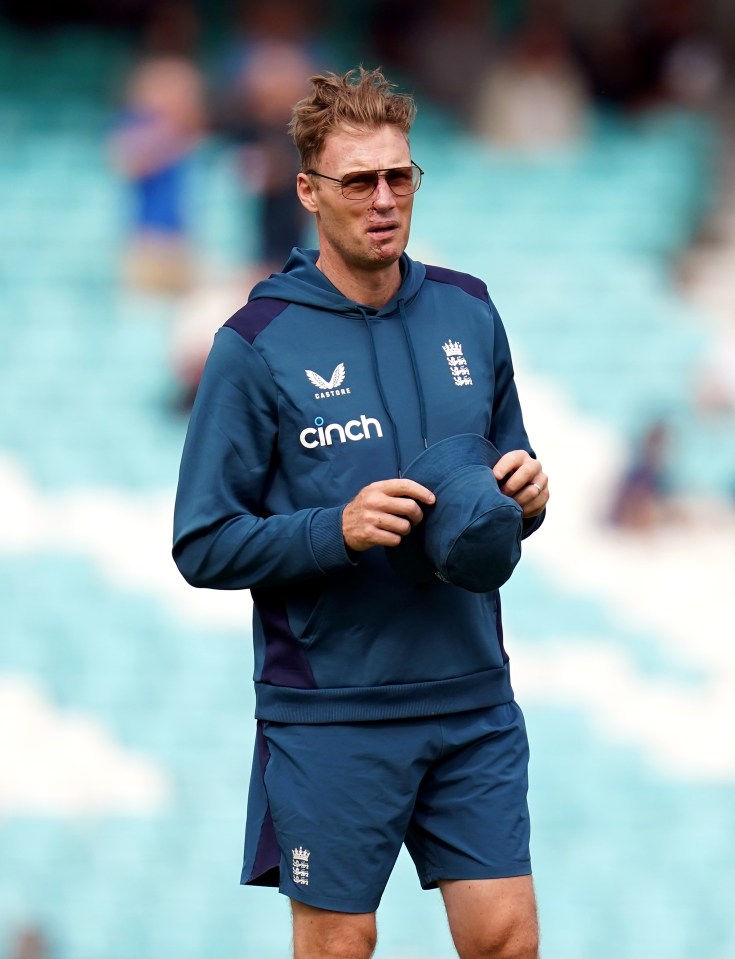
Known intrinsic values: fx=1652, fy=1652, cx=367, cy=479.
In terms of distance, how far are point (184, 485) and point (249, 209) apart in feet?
17.1

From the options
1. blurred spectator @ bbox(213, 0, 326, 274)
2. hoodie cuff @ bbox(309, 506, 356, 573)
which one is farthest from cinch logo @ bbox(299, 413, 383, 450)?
blurred spectator @ bbox(213, 0, 326, 274)

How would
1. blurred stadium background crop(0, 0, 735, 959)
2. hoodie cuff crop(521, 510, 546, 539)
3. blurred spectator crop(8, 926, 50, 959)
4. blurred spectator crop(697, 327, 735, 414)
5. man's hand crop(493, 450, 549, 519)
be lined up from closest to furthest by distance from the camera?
1. man's hand crop(493, 450, 549, 519)
2. hoodie cuff crop(521, 510, 546, 539)
3. blurred spectator crop(8, 926, 50, 959)
4. blurred stadium background crop(0, 0, 735, 959)
5. blurred spectator crop(697, 327, 735, 414)

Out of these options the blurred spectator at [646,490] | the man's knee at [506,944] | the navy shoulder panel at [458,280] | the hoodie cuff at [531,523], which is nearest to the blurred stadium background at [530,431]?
the blurred spectator at [646,490]

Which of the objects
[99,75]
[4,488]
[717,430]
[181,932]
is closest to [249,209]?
[99,75]

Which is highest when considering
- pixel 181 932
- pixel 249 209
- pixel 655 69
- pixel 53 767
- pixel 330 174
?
pixel 655 69

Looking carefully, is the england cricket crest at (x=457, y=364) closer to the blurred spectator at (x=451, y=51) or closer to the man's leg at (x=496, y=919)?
the man's leg at (x=496, y=919)

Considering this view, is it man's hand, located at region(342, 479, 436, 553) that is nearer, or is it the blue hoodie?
man's hand, located at region(342, 479, 436, 553)

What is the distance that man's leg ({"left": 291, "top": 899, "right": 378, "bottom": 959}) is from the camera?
262 centimetres

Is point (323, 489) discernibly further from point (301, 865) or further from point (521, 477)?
point (301, 865)

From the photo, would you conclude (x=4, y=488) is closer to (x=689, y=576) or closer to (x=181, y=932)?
(x=181, y=932)

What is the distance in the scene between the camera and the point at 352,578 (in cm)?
262

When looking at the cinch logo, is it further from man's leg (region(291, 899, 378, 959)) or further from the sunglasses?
man's leg (region(291, 899, 378, 959))

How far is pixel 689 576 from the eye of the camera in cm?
754

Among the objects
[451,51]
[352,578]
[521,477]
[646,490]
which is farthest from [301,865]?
[451,51]
